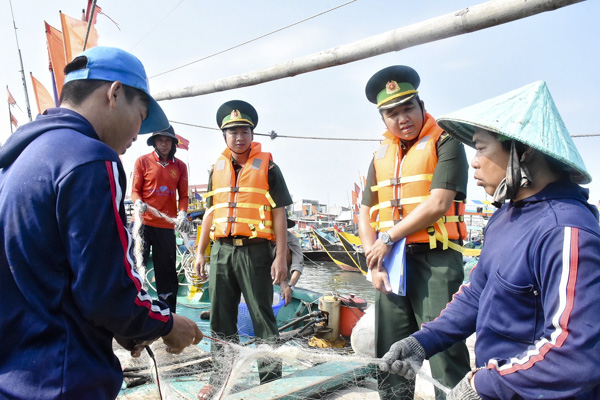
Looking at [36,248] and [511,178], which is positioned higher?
[511,178]

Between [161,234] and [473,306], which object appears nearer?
[473,306]

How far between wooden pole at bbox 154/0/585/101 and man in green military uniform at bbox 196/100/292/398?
599mm

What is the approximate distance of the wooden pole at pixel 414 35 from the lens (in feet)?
6.34

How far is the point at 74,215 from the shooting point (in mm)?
1263

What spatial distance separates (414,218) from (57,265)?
2.10m

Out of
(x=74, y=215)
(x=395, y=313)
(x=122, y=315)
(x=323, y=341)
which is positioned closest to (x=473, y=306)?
(x=395, y=313)

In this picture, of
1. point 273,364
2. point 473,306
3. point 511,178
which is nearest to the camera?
point 511,178

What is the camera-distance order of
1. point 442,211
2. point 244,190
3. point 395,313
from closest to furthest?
point 442,211
point 395,313
point 244,190

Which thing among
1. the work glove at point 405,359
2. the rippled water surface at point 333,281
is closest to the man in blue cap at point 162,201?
the work glove at point 405,359

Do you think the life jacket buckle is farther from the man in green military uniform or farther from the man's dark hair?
the man's dark hair

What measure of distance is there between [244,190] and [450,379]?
2372 millimetres

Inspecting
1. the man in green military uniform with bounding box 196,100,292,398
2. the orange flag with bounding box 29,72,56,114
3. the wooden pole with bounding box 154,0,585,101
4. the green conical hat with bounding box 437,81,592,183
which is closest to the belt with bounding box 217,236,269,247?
the man in green military uniform with bounding box 196,100,292,398

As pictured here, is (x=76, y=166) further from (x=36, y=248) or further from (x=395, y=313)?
(x=395, y=313)

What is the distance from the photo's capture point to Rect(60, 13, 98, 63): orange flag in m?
5.78
